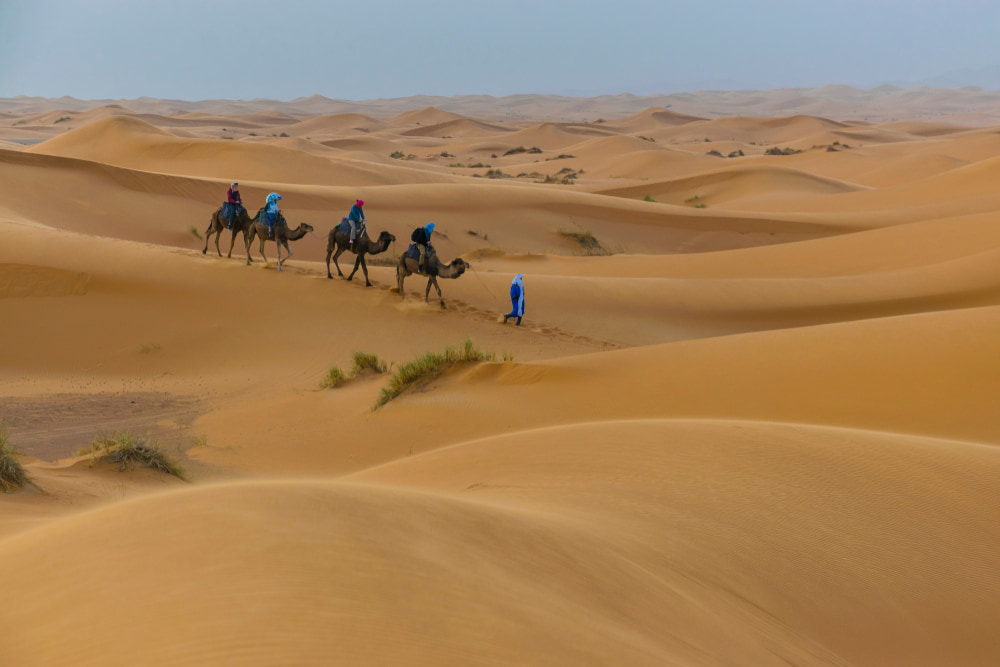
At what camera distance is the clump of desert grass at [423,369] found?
10.8 meters

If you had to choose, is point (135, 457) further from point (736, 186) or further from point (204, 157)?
point (736, 186)

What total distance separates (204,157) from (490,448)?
36.2 m

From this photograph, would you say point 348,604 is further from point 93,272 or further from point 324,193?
point 324,193

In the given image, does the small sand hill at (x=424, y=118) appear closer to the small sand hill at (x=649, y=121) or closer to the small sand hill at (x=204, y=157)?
the small sand hill at (x=649, y=121)

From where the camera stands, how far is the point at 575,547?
4.29 metres

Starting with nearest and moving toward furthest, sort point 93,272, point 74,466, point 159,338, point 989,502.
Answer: point 989,502, point 74,466, point 159,338, point 93,272

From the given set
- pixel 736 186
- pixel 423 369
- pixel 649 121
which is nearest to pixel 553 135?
pixel 649 121

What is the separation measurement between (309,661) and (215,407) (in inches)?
379

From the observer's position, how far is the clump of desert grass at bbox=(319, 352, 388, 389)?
471 inches

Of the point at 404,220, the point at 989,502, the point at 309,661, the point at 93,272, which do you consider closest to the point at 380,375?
the point at 93,272

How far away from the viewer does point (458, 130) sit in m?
A: 89.2

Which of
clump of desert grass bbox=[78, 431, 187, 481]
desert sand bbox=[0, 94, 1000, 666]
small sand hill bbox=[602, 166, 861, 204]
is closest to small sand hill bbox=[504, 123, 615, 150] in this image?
small sand hill bbox=[602, 166, 861, 204]

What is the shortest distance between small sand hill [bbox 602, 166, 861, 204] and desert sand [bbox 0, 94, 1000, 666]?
15785 millimetres

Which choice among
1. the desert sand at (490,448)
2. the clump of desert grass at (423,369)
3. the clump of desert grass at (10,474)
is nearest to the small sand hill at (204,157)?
the desert sand at (490,448)
